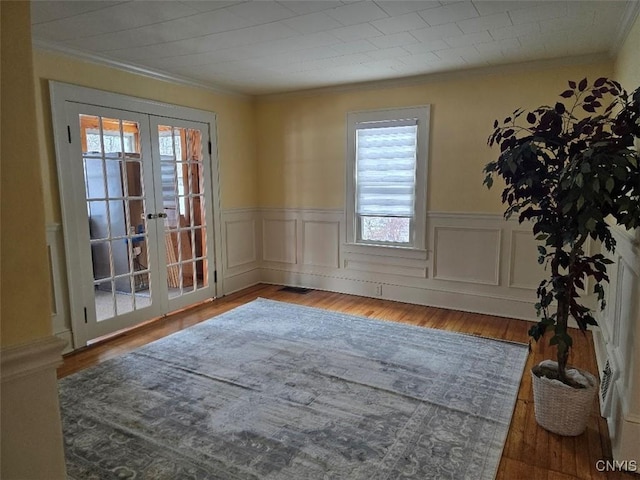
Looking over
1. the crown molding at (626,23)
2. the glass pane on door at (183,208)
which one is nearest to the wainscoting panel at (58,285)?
the glass pane on door at (183,208)

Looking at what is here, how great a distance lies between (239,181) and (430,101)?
2.39 m

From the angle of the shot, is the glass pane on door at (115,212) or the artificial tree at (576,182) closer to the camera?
the artificial tree at (576,182)

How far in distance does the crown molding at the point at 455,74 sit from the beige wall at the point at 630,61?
14.0 inches

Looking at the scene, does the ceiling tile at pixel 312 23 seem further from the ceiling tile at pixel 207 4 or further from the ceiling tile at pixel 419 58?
the ceiling tile at pixel 419 58

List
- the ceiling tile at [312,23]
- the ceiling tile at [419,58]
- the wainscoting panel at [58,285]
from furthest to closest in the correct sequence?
the ceiling tile at [419,58], the wainscoting panel at [58,285], the ceiling tile at [312,23]

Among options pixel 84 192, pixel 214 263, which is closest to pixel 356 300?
pixel 214 263

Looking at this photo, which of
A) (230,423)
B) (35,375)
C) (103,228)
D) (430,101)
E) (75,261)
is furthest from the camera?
(430,101)

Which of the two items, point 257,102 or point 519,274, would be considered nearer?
point 519,274

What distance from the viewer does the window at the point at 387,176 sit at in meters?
4.21

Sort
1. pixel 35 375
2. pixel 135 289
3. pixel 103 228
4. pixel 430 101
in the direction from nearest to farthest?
1. pixel 35 375
2. pixel 103 228
3. pixel 135 289
4. pixel 430 101

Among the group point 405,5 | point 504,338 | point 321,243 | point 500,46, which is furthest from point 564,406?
point 321,243

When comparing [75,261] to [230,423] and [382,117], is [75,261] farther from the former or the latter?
[382,117]

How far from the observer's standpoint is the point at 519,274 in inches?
153

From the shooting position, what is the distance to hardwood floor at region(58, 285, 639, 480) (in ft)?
6.33
